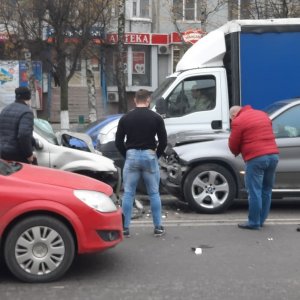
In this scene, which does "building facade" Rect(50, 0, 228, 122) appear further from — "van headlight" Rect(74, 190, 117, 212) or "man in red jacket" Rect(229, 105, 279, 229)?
"van headlight" Rect(74, 190, 117, 212)

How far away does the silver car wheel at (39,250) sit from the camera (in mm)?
5172

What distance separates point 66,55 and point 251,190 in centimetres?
1216

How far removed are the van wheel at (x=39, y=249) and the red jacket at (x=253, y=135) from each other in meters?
2.85

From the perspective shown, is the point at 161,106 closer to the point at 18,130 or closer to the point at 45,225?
the point at 18,130

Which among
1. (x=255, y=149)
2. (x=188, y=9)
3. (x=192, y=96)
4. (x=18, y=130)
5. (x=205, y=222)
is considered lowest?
(x=205, y=222)

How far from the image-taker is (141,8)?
28.1 meters

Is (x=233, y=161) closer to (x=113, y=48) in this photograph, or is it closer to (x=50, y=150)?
(x=50, y=150)

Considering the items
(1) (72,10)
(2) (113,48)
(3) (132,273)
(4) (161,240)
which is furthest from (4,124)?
(2) (113,48)

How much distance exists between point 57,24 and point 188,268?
13.2 meters

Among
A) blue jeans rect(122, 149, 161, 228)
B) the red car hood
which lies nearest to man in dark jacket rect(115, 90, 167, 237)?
blue jeans rect(122, 149, 161, 228)

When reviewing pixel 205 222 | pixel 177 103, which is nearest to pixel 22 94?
pixel 205 222

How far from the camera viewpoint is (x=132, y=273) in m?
5.59

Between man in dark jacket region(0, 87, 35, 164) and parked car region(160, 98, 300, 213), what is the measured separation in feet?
7.31

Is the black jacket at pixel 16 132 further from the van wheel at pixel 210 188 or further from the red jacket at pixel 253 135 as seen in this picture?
the red jacket at pixel 253 135
